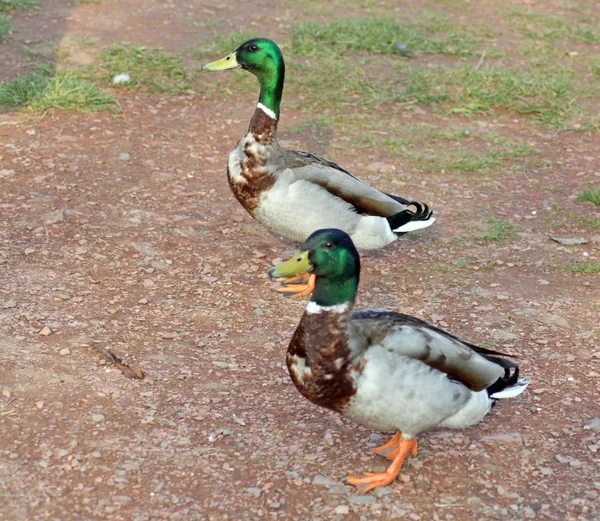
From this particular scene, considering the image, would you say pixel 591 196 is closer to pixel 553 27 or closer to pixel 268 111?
pixel 268 111

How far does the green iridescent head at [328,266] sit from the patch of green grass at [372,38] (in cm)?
518

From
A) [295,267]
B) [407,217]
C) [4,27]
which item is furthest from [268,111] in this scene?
[4,27]

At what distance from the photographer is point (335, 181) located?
18.1 ft

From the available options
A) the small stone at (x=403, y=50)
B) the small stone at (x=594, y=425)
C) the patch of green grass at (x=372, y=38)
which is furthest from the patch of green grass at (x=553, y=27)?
the small stone at (x=594, y=425)

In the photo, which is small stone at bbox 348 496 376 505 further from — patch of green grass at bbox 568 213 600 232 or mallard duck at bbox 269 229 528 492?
patch of green grass at bbox 568 213 600 232

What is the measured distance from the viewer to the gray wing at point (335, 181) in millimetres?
5488

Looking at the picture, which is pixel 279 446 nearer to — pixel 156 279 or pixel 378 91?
pixel 156 279

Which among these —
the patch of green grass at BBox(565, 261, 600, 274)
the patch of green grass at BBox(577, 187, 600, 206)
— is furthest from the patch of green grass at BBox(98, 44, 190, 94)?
the patch of green grass at BBox(565, 261, 600, 274)

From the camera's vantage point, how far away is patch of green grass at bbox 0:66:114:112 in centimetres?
720

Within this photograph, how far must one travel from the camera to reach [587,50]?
9.28 m

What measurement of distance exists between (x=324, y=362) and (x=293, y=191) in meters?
1.88

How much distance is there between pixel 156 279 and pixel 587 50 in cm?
577

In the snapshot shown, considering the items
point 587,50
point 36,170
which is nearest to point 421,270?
point 36,170

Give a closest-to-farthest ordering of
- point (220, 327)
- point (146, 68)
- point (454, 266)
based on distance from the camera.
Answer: point (220, 327) → point (454, 266) → point (146, 68)
